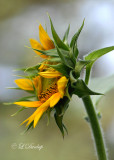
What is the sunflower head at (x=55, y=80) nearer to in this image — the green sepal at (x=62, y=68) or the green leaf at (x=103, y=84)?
the green sepal at (x=62, y=68)

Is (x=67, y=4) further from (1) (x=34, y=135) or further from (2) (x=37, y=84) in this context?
(2) (x=37, y=84)

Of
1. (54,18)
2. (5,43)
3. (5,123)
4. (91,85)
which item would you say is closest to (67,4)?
(54,18)

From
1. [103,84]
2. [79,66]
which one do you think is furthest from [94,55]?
[103,84]

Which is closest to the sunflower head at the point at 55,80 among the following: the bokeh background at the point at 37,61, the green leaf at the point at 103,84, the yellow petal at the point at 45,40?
the yellow petal at the point at 45,40

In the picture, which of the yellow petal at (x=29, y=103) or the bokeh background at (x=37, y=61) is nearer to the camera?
the yellow petal at (x=29, y=103)

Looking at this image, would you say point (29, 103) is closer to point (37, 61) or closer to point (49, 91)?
point (49, 91)

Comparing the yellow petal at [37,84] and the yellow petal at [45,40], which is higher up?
the yellow petal at [45,40]

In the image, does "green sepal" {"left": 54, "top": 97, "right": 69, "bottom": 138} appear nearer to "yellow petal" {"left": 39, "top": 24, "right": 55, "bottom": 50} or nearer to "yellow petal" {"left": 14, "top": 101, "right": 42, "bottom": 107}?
"yellow petal" {"left": 14, "top": 101, "right": 42, "bottom": 107}
